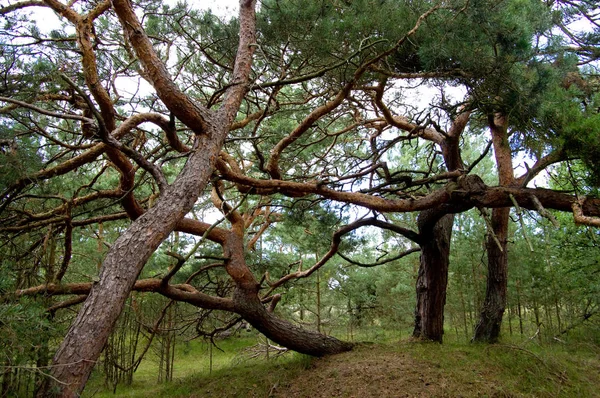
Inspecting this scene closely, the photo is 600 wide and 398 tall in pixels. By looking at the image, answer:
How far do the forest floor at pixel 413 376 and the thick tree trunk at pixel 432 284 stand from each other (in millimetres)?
273

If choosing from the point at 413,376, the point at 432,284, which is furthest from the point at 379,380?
the point at 432,284

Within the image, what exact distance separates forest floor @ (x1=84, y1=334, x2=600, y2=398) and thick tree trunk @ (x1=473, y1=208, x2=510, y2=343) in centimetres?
44

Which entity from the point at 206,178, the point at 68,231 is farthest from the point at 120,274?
the point at 68,231

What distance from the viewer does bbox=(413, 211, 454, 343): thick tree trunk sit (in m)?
4.56

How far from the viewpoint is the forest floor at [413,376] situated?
3.32 m

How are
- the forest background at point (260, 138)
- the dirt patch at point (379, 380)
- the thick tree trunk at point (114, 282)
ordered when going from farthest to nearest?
1. the dirt patch at point (379, 380)
2. the forest background at point (260, 138)
3. the thick tree trunk at point (114, 282)

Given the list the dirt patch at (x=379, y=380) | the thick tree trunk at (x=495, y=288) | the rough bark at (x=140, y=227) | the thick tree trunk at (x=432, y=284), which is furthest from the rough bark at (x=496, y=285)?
the rough bark at (x=140, y=227)

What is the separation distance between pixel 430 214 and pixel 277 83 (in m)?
2.45

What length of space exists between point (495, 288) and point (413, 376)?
6.31 ft

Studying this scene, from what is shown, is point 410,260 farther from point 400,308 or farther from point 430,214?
point 430,214

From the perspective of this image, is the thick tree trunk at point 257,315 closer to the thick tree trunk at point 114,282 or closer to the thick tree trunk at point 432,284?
the thick tree trunk at point 432,284

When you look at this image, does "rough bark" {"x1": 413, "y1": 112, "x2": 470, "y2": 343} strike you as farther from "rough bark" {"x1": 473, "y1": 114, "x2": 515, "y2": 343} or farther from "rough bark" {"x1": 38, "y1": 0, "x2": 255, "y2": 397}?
"rough bark" {"x1": 38, "y1": 0, "x2": 255, "y2": 397}

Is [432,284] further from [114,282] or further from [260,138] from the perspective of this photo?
[114,282]

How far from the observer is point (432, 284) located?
181 inches
